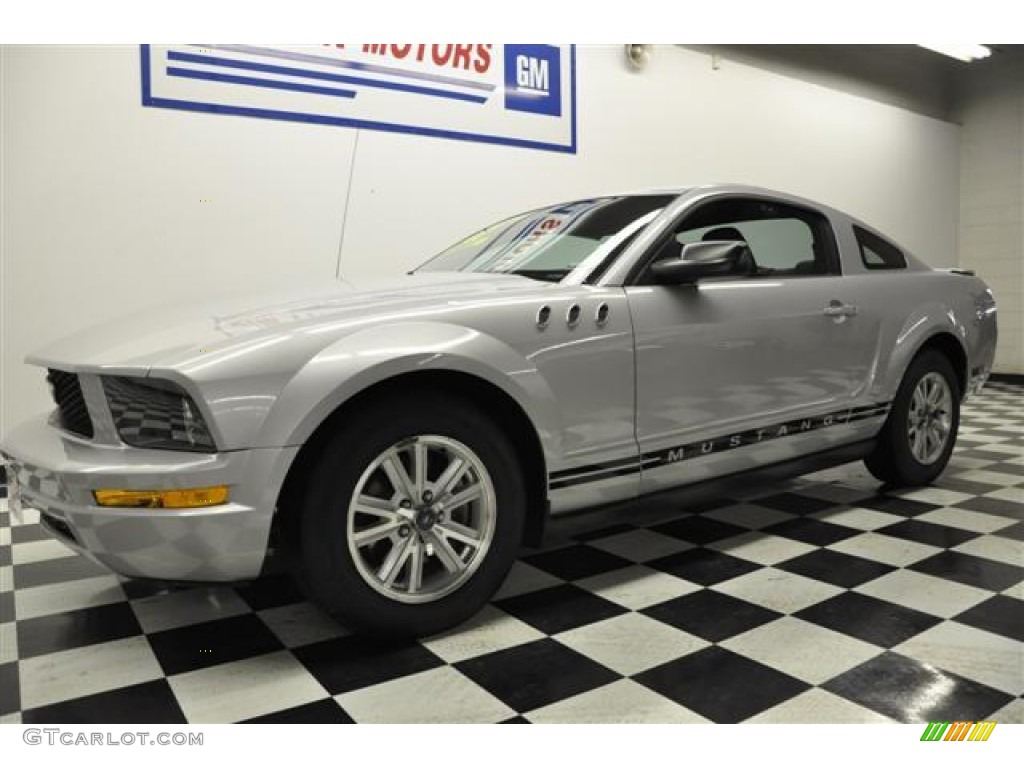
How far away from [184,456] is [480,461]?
66cm

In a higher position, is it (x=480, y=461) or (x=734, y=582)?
(x=480, y=461)

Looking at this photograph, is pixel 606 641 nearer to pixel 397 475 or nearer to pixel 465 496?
pixel 465 496

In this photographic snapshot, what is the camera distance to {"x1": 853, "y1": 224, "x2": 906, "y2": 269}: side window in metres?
3.03

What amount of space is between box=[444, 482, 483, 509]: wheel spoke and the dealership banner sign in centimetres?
314

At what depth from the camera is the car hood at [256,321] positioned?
1646 millimetres

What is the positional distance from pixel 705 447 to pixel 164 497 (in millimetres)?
1484

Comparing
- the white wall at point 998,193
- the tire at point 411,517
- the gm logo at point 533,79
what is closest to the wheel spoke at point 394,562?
the tire at point 411,517

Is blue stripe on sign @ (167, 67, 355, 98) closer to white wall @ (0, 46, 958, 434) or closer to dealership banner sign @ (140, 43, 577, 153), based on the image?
dealership banner sign @ (140, 43, 577, 153)

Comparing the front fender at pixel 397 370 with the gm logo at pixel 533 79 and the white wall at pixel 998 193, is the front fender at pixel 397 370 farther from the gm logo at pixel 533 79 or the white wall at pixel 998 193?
the white wall at pixel 998 193

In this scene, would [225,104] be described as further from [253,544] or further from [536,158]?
[253,544]

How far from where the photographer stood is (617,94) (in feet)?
18.4

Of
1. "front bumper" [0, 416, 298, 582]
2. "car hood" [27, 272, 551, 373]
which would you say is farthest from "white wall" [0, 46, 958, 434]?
"front bumper" [0, 416, 298, 582]
